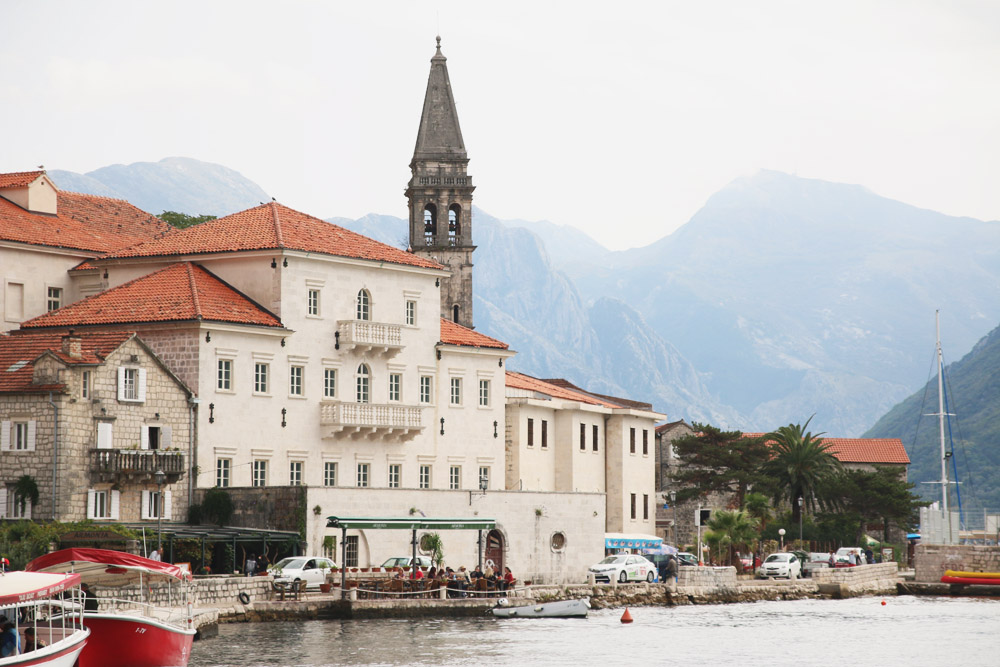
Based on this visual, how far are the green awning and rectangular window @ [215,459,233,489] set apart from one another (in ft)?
16.4

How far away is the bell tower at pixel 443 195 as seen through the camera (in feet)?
328

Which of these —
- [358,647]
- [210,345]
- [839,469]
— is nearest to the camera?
[358,647]

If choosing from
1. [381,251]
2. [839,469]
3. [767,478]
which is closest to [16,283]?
[381,251]

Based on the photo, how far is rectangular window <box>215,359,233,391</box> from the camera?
206 feet

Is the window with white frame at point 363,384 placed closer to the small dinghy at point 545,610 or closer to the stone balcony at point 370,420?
the stone balcony at point 370,420

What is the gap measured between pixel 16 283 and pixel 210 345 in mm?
11234

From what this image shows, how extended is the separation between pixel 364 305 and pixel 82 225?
15.1 m

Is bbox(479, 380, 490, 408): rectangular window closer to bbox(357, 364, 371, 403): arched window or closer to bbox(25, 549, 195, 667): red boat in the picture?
bbox(357, 364, 371, 403): arched window

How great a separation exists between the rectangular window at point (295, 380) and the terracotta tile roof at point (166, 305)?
2160mm

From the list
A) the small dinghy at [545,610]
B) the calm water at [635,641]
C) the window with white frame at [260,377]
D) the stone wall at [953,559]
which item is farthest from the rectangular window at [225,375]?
the stone wall at [953,559]

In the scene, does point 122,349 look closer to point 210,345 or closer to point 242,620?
point 210,345

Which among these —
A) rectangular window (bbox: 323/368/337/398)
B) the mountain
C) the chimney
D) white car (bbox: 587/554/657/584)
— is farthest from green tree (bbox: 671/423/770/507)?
the mountain

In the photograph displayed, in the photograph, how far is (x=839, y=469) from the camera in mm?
101250

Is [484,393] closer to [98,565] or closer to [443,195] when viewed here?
[443,195]
